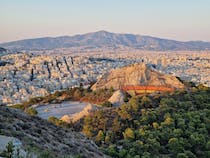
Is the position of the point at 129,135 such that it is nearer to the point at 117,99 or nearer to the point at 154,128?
the point at 154,128

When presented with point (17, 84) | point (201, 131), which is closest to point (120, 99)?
point (201, 131)

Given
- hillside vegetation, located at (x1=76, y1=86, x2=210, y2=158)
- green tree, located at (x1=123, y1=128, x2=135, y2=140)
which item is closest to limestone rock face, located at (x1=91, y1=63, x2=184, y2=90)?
hillside vegetation, located at (x1=76, y1=86, x2=210, y2=158)

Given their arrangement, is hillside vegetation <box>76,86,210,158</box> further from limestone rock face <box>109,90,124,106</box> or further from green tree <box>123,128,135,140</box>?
limestone rock face <box>109,90,124,106</box>

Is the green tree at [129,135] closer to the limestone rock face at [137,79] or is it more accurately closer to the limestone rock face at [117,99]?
the limestone rock face at [117,99]

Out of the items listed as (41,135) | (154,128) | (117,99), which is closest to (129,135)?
(154,128)

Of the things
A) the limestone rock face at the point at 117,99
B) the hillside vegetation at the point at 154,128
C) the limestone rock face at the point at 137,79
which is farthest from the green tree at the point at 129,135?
the limestone rock face at the point at 137,79

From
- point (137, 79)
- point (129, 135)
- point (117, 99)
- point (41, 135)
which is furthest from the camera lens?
point (137, 79)
